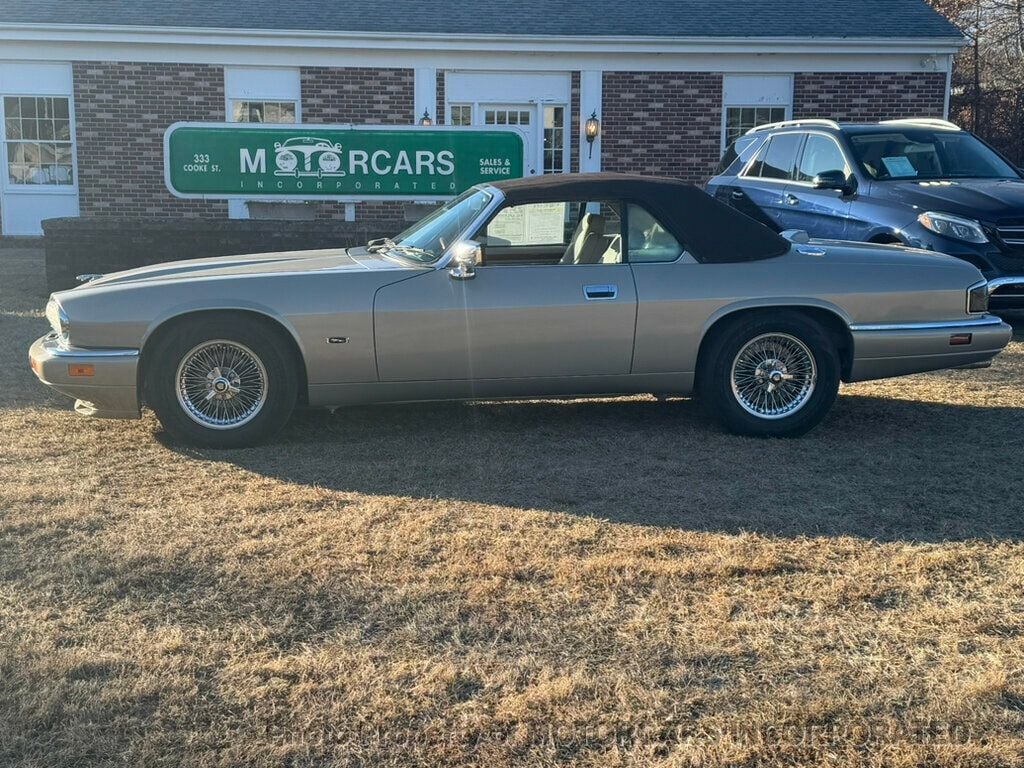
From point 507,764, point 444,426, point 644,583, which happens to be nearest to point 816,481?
point 644,583

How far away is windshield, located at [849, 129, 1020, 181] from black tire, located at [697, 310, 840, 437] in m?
3.98

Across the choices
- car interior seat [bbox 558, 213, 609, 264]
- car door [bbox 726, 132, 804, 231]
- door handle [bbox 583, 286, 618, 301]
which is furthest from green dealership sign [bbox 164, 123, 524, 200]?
door handle [bbox 583, 286, 618, 301]

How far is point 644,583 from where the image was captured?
3.66 m

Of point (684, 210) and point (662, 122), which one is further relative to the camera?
point (662, 122)

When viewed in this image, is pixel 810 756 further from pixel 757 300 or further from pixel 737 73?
pixel 737 73

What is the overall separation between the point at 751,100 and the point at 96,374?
14100 millimetres

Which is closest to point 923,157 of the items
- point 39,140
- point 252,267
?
point 252,267

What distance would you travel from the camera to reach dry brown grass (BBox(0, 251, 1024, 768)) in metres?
2.71

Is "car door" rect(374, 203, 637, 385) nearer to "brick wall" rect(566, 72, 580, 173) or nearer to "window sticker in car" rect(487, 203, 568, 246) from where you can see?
"window sticker in car" rect(487, 203, 568, 246)

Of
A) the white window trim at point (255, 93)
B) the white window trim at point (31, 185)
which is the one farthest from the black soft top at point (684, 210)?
the white window trim at point (31, 185)

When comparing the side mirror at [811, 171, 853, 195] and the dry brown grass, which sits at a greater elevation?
the side mirror at [811, 171, 853, 195]

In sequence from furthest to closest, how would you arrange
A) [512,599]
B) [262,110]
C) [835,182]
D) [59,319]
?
1. [262,110]
2. [835,182]
3. [59,319]
4. [512,599]

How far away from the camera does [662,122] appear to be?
16906 millimetres

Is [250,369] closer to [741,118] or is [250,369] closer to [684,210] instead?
[684,210]
